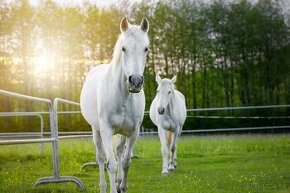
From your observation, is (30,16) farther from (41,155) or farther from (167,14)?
(41,155)

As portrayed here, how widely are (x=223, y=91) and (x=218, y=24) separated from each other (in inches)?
170

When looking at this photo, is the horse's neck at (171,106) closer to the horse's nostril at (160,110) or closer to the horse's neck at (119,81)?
the horse's nostril at (160,110)

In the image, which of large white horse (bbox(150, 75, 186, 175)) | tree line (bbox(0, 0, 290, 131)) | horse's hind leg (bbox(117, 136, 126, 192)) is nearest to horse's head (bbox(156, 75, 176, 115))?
large white horse (bbox(150, 75, 186, 175))

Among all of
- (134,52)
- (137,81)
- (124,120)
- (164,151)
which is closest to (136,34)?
(134,52)

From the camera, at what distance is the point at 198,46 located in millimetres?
27000

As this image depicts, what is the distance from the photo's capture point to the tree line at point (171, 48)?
24047mm

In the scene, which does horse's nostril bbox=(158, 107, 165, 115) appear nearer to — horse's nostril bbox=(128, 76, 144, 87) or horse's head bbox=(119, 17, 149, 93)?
horse's head bbox=(119, 17, 149, 93)

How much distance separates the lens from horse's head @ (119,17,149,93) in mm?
4406

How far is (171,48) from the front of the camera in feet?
88.2

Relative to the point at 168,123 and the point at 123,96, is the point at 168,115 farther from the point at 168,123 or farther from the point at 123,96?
the point at 123,96

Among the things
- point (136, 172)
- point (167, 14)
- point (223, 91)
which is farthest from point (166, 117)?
point (223, 91)

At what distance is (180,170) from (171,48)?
18080mm

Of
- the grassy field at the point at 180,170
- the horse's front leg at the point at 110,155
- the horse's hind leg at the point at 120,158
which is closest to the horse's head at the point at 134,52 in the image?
the horse's front leg at the point at 110,155

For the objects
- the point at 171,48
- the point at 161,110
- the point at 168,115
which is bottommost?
the point at 168,115
